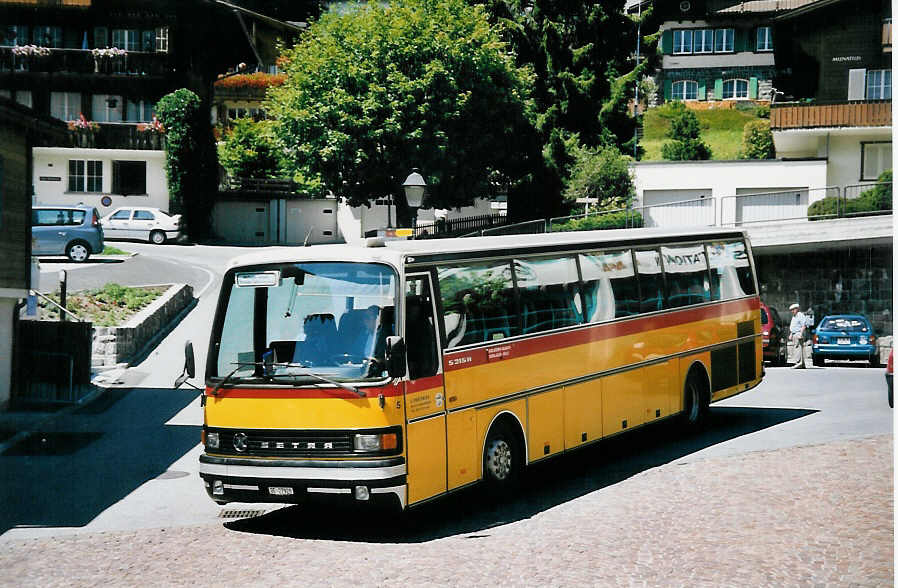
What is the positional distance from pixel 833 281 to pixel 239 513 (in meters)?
28.7

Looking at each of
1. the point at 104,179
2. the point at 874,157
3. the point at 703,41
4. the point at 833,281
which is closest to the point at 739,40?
the point at 703,41

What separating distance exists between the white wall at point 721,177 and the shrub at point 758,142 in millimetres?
9023

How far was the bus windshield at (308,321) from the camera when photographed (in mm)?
11969

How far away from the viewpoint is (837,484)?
14.0 m

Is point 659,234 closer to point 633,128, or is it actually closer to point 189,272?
point 189,272

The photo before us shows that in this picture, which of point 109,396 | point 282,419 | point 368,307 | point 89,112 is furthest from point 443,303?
point 89,112

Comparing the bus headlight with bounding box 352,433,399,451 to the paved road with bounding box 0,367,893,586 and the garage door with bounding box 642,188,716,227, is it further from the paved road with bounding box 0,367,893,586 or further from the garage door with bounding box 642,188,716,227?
the garage door with bounding box 642,188,716,227

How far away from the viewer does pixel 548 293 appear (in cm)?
1507

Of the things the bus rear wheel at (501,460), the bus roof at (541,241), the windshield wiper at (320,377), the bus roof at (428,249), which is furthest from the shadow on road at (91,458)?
the bus roof at (541,241)

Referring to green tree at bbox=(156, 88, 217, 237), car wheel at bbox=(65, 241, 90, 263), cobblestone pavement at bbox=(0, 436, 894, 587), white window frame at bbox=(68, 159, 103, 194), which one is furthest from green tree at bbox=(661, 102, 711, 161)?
cobblestone pavement at bbox=(0, 436, 894, 587)

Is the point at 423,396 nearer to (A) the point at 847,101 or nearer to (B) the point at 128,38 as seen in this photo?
(A) the point at 847,101

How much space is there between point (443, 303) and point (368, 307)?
1.09m

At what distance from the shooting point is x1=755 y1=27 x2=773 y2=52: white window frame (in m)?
76.5

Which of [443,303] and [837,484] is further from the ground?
[443,303]
